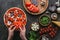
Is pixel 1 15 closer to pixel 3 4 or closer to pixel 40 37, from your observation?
pixel 3 4

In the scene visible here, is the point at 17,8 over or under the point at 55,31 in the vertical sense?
over

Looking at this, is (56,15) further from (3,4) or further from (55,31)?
(3,4)

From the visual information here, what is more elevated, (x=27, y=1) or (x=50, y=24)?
(x=27, y=1)

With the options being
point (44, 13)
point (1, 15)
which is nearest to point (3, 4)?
point (1, 15)

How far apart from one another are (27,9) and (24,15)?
5 cm

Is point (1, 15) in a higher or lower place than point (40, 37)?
higher

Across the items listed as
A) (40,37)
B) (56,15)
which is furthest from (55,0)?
(40,37)

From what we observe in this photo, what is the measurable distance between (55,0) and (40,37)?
0.28 meters

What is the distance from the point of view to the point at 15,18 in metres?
2.65

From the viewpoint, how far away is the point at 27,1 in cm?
268

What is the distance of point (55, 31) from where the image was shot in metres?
2.67

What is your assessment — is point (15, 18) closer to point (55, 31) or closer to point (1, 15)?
point (1, 15)

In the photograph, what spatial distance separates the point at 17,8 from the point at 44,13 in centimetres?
19

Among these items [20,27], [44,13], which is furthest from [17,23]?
[44,13]
